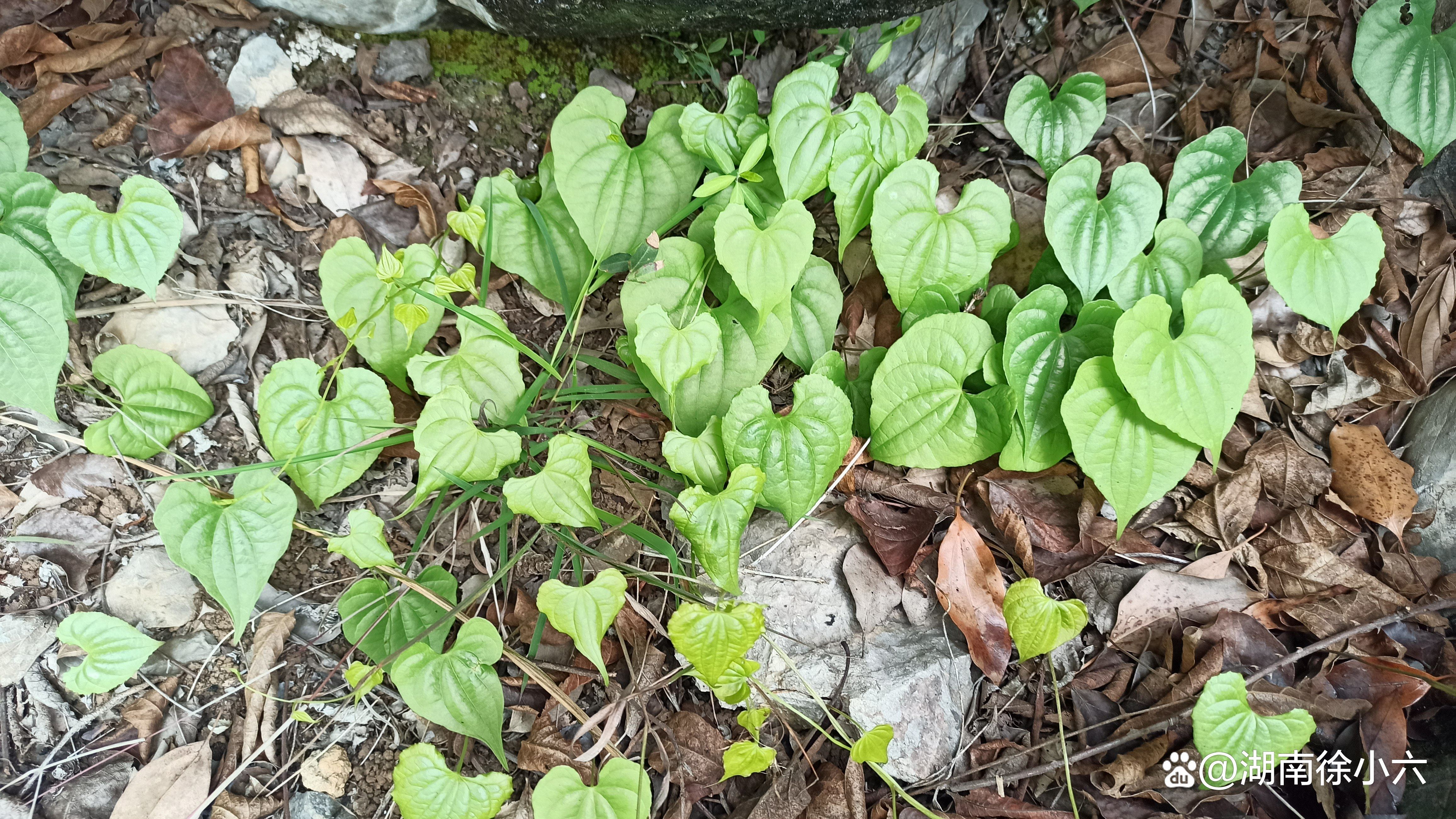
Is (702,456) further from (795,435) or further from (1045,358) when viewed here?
(1045,358)

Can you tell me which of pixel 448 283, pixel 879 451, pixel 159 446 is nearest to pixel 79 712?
pixel 159 446

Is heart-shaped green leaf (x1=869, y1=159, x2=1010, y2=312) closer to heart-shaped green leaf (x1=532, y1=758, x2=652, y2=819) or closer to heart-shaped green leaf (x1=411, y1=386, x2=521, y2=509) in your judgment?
heart-shaped green leaf (x1=411, y1=386, x2=521, y2=509)

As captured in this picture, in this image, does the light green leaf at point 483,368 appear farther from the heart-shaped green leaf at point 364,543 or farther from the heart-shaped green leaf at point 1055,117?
the heart-shaped green leaf at point 1055,117

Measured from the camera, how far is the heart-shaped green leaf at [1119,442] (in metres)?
1.37

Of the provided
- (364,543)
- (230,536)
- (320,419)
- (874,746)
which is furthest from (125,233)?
(874,746)

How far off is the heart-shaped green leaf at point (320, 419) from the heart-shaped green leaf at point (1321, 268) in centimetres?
181

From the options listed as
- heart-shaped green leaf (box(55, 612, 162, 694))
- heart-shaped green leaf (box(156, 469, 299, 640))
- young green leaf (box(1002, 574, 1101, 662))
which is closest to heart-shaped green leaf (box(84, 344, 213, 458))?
heart-shaped green leaf (box(156, 469, 299, 640))

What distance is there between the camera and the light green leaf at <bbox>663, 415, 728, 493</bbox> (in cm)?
142

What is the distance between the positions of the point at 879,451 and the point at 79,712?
1770 mm

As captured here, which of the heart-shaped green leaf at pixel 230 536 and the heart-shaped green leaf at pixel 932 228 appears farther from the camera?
the heart-shaped green leaf at pixel 932 228

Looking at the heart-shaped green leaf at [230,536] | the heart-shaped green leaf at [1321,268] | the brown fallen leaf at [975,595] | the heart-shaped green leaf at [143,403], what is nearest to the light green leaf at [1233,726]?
the brown fallen leaf at [975,595]

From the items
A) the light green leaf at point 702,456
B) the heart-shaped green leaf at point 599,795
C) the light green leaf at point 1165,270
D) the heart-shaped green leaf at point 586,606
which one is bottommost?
the heart-shaped green leaf at point 599,795

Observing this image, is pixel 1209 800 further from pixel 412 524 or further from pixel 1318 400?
pixel 412 524

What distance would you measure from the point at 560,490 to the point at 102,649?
99cm
